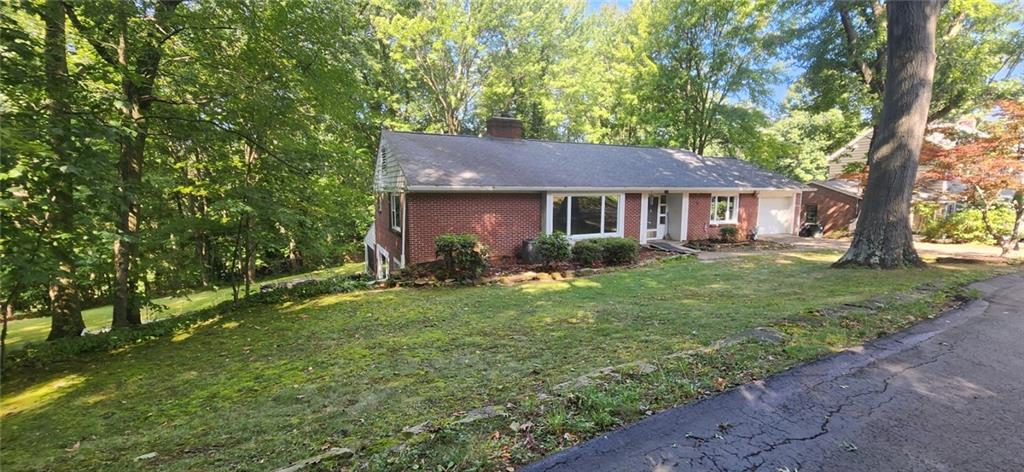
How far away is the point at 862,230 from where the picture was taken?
9.94 metres

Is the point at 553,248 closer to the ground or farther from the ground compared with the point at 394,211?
closer to the ground

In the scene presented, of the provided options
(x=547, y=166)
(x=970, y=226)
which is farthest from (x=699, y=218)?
(x=970, y=226)

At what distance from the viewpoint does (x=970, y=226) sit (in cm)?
1706

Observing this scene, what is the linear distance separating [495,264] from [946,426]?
9770 mm

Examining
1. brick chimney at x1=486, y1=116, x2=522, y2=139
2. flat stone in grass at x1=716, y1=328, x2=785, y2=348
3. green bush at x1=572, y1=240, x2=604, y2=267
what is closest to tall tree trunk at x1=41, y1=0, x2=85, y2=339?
flat stone in grass at x1=716, y1=328, x2=785, y2=348

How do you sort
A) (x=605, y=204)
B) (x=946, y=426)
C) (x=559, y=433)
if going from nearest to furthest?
(x=559, y=433) < (x=946, y=426) < (x=605, y=204)

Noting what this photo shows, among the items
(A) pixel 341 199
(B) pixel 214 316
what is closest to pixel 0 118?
(B) pixel 214 316

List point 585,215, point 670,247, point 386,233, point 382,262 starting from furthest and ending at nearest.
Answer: point 382,262 → point 670,247 → point 386,233 → point 585,215

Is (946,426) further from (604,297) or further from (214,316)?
(214,316)

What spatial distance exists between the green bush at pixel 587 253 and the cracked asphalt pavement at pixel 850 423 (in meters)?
7.63

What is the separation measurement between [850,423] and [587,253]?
29.1ft

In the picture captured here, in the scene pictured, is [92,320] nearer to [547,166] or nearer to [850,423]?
[547,166]

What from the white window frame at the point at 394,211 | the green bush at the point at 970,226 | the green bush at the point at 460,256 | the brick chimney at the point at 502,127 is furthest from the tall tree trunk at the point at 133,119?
the green bush at the point at 970,226

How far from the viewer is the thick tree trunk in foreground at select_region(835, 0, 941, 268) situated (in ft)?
30.5
